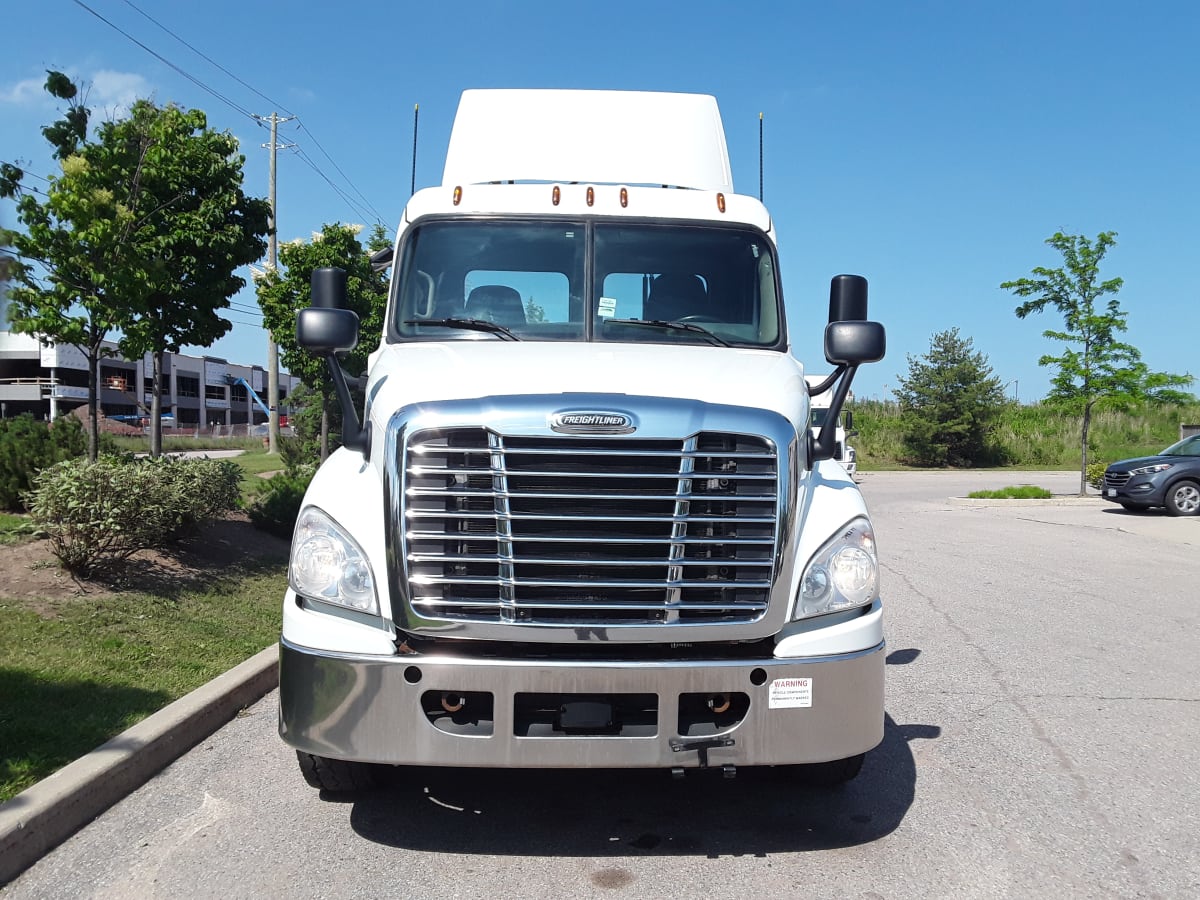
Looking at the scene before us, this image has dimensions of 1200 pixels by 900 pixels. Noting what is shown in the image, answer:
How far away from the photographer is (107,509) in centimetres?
714

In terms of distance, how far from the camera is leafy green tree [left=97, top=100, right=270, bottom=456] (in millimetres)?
9984

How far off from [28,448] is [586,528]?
9.40m

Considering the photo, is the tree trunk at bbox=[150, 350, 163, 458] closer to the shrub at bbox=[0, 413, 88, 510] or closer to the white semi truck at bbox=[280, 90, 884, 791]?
the shrub at bbox=[0, 413, 88, 510]

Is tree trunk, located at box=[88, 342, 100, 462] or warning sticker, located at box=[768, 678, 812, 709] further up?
tree trunk, located at box=[88, 342, 100, 462]

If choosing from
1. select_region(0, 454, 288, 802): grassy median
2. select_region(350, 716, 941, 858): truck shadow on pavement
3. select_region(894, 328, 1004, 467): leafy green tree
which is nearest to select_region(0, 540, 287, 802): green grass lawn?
select_region(0, 454, 288, 802): grassy median

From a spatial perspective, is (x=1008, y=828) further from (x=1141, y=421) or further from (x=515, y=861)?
(x=1141, y=421)

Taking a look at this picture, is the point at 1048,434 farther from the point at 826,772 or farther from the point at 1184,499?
the point at 826,772

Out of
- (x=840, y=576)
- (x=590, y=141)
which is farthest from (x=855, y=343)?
(x=590, y=141)

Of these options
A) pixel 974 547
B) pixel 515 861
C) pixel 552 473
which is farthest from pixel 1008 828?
pixel 974 547

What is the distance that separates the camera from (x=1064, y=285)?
23.7m

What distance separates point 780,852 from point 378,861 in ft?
4.98

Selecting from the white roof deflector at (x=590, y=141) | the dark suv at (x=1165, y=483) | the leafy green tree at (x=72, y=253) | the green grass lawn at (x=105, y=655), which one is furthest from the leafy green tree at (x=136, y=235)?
the dark suv at (x=1165, y=483)

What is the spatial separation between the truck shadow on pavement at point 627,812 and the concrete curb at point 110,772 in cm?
104

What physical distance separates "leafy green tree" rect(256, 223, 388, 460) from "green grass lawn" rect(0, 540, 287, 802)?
1093 cm
